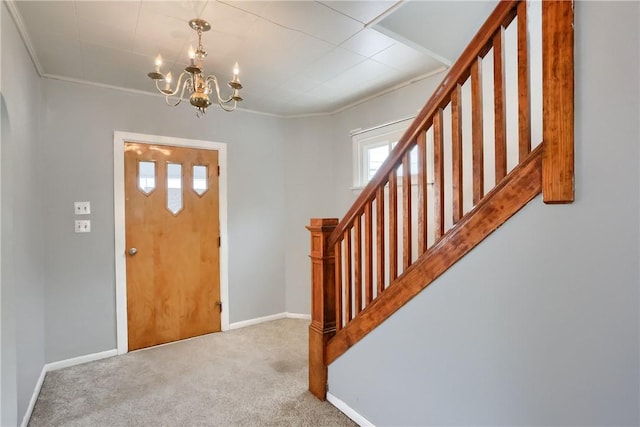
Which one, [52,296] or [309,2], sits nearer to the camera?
[309,2]

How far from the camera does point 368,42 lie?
2.18m

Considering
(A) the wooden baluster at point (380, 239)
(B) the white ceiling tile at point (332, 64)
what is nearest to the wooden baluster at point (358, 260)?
(A) the wooden baluster at point (380, 239)

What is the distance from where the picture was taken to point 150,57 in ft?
7.66

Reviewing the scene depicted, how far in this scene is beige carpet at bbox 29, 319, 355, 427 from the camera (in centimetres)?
194

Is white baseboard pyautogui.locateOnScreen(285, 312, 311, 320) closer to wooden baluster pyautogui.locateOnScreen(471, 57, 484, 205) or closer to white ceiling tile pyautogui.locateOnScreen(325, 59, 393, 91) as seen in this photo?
white ceiling tile pyautogui.locateOnScreen(325, 59, 393, 91)

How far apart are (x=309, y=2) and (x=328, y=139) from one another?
6.57 feet

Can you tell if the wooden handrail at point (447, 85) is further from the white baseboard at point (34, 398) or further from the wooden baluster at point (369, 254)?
the white baseboard at point (34, 398)

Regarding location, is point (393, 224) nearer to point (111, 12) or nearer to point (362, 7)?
point (362, 7)

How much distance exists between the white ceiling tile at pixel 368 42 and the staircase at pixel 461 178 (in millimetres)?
690

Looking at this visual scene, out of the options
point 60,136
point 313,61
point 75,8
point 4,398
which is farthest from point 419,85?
point 4,398

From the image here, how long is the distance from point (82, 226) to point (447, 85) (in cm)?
297

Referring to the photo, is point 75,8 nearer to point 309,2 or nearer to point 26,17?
point 26,17

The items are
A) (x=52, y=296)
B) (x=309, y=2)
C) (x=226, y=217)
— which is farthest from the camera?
(x=226, y=217)

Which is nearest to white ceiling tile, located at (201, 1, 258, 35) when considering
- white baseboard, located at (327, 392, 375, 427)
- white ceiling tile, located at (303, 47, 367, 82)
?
white ceiling tile, located at (303, 47, 367, 82)
